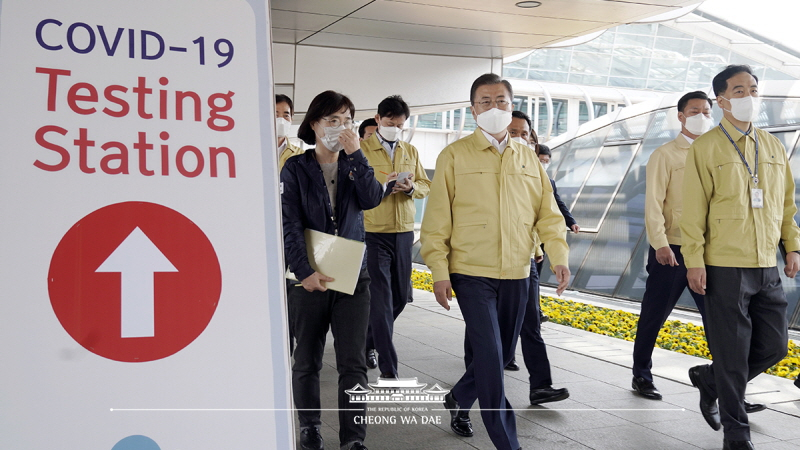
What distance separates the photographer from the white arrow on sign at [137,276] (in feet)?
5.74

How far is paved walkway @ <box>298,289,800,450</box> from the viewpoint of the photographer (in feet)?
14.1

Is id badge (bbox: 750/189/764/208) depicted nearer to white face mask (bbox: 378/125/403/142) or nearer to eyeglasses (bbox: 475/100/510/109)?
eyeglasses (bbox: 475/100/510/109)

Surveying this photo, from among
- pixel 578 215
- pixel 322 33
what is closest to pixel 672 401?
pixel 322 33

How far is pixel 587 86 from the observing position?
2761 centimetres

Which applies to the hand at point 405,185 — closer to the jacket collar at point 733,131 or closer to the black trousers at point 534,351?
the black trousers at point 534,351

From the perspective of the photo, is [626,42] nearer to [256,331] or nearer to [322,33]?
[322,33]

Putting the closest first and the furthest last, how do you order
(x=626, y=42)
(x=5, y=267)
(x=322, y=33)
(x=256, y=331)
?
(x=5, y=267)
(x=256, y=331)
(x=322, y=33)
(x=626, y=42)

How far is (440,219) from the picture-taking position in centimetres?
396

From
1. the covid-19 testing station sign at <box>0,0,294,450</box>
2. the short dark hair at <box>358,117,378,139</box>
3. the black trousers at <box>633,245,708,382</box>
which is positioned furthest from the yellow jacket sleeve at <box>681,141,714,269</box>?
the short dark hair at <box>358,117,378,139</box>

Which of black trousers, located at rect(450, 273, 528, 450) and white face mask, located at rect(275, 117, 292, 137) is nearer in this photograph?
black trousers, located at rect(450, 273, 528, 450)

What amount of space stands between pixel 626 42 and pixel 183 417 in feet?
91.0

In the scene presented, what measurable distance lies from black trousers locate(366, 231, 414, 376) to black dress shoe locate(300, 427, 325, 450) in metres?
1.73

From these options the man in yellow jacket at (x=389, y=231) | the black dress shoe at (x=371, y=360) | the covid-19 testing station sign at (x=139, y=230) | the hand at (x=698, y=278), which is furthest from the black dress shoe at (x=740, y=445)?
the black dress shoe at (x=371, y=360)

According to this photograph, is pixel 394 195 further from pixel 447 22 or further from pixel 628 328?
pixel 628 328
